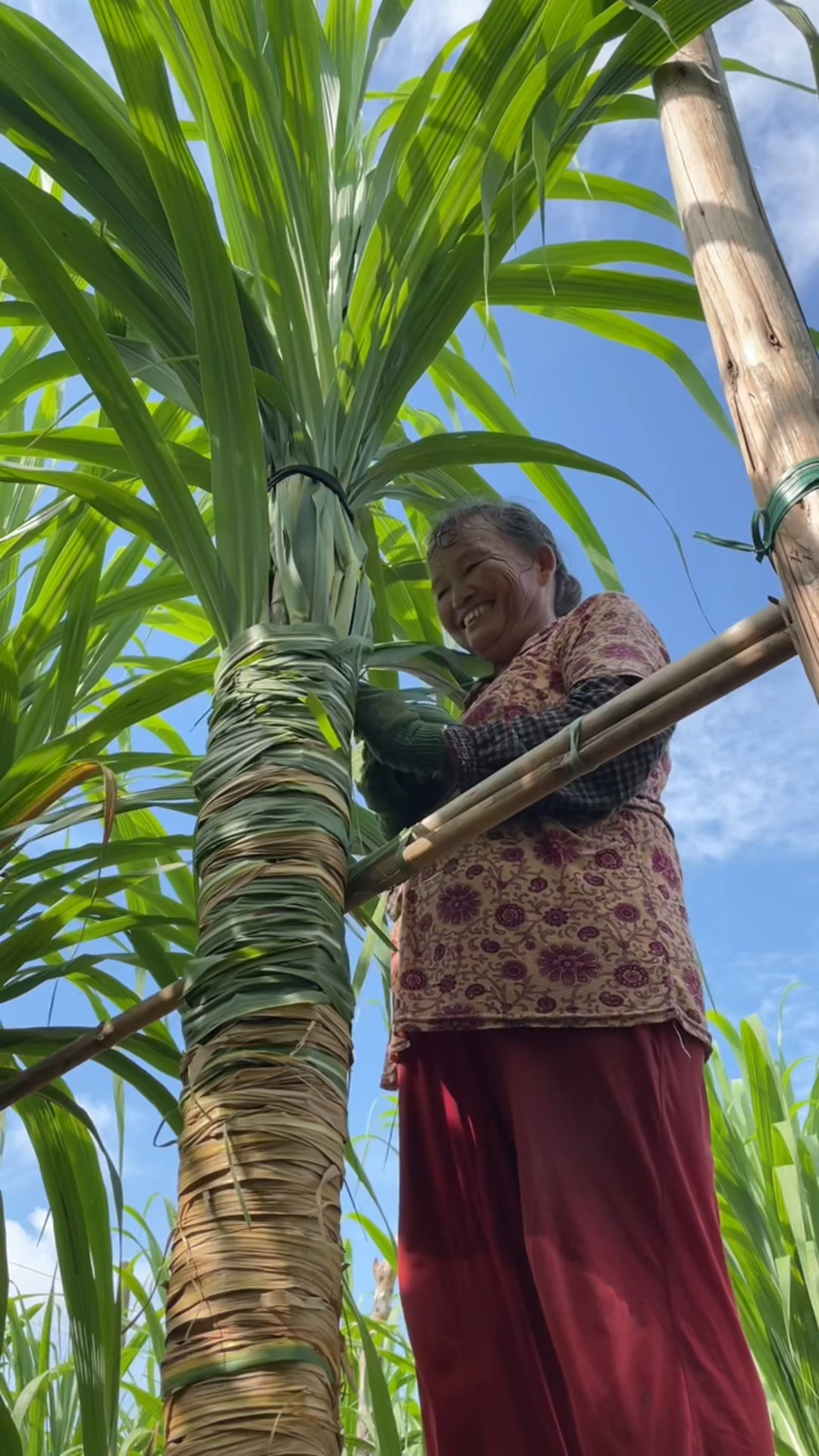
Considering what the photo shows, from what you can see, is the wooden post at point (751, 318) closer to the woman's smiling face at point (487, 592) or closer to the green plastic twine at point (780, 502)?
the green plastic twine at point (780, 502)

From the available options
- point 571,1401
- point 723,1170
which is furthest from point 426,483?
point 723,1170

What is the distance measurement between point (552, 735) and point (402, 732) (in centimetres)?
12

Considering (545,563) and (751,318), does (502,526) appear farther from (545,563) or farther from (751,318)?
(751,318)

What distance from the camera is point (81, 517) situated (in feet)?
4.35

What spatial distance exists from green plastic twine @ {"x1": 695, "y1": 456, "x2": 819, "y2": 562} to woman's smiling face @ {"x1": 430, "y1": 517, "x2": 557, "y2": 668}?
54 centimetres

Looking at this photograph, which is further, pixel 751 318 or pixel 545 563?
pixel 545 563

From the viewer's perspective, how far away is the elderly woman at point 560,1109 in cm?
91

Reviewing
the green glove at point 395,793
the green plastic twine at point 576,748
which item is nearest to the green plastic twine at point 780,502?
the green plastic twine at point 576,748

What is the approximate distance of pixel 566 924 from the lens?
3.49 feet

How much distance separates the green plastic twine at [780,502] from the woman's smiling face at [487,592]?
1.76 feet

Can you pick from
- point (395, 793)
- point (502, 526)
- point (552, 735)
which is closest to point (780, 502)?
point (552, 735)

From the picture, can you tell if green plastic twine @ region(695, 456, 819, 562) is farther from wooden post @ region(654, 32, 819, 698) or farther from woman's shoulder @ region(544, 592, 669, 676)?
woman's shoulder @ region(544, 592, 669, 676)

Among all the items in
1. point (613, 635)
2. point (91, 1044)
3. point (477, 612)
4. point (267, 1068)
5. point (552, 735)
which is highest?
point (477, 612)

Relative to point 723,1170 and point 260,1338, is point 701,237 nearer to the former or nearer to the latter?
point 260,1338
